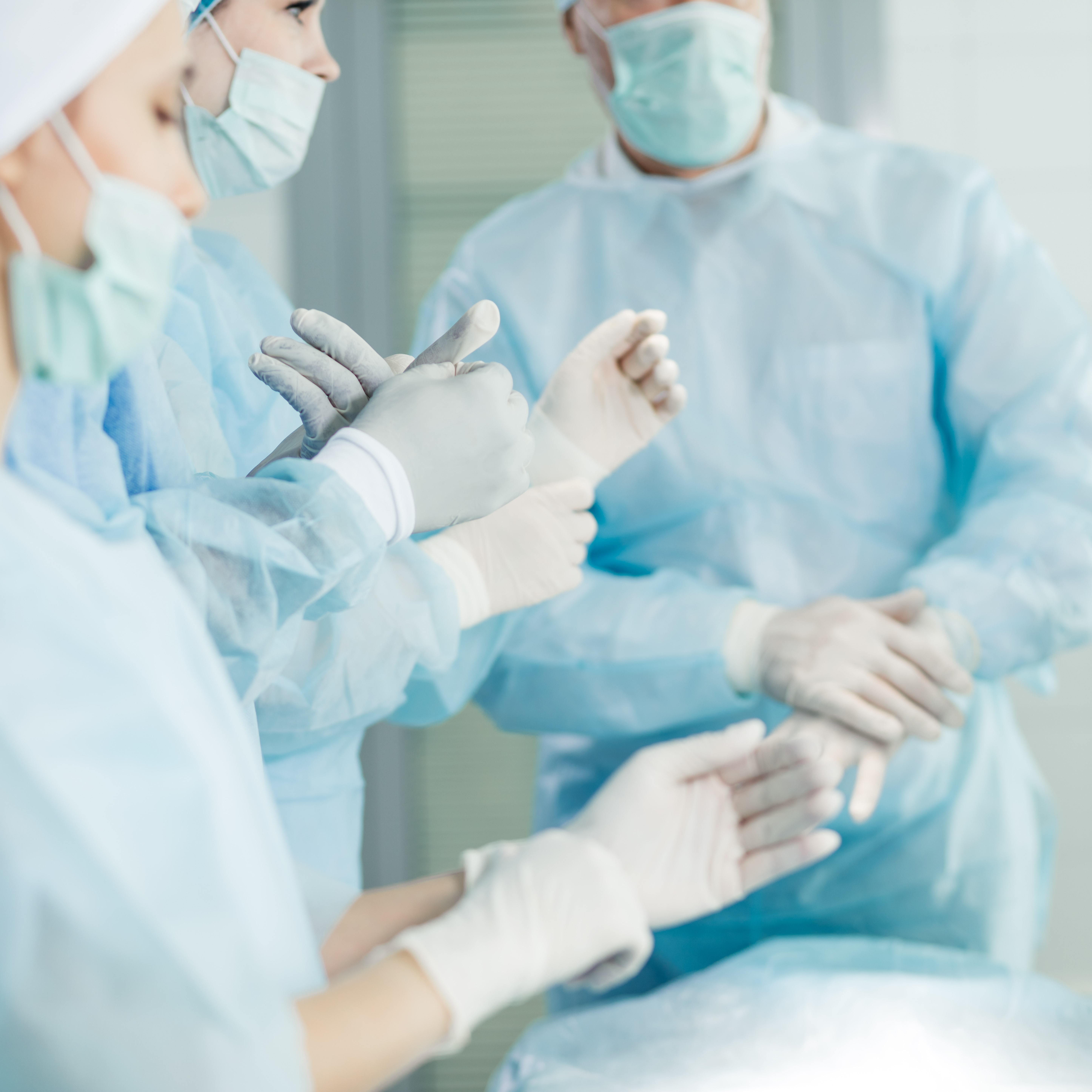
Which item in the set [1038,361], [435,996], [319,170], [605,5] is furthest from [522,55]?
→ [435,996]

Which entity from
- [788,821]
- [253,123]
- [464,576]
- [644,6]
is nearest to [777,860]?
[788,821]

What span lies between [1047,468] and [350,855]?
3.00 feet

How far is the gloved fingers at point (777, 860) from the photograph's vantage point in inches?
36.9

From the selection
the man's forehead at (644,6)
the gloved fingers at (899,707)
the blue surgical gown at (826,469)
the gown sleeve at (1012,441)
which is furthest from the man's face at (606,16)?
the gloved fingers at (899,707)

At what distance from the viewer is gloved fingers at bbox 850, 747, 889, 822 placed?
1.14 metres

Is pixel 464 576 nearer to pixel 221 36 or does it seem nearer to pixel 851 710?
pixel 851 710

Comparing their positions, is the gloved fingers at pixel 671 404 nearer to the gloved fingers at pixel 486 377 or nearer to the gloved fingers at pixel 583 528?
the gloved fingers at pixel 583 528

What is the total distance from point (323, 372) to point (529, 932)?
0.46m

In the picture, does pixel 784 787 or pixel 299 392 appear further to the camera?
pixel 784 787

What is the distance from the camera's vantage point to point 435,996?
0.64 m

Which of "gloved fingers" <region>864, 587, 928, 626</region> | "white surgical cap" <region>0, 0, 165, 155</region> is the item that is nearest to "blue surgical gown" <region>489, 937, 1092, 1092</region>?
"gloved fingers" <region>864, 587, 928, 626</region>

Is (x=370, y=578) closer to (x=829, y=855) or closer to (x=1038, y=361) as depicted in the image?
(x=829, y=855)

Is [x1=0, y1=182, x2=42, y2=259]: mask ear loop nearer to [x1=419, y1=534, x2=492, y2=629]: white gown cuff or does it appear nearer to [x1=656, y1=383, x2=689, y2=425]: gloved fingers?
[x1=419, y1=534, x2=492, y2=629]: white gown cuff

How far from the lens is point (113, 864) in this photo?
1.67ft
